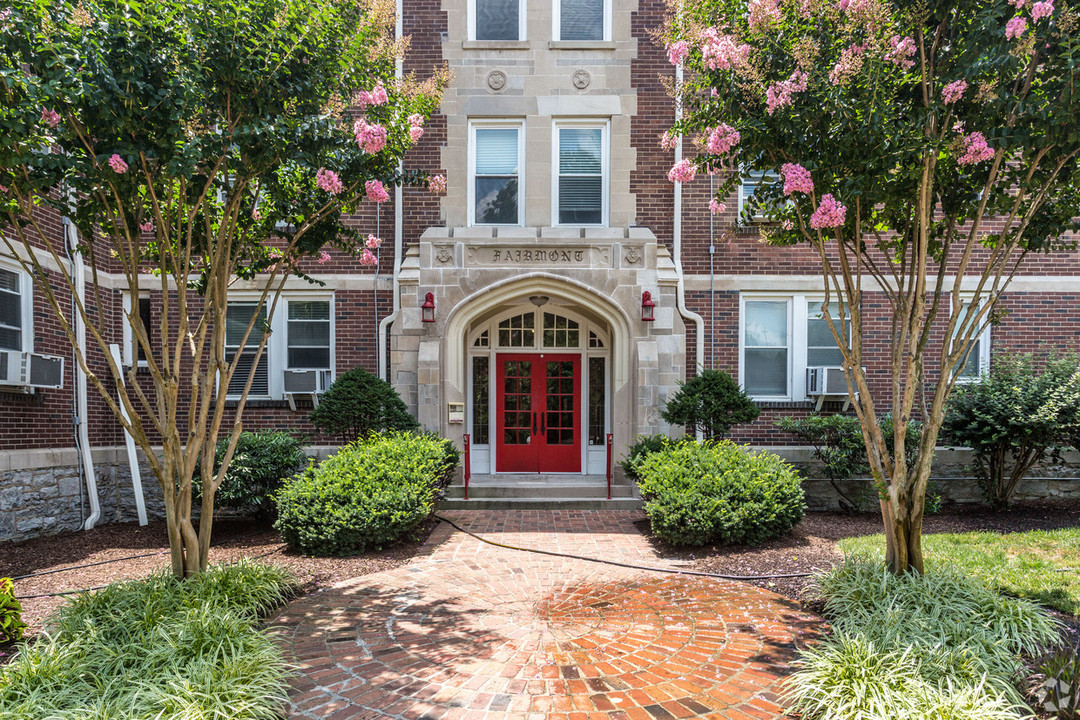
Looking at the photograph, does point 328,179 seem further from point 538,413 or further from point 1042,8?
point 538,413

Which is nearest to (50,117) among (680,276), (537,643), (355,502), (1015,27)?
(355,502)

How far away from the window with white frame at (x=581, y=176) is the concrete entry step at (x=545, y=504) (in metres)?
4.51

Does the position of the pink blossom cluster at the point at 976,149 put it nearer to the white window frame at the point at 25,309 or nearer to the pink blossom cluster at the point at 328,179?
the pink blossom cluster at the point at 328,179

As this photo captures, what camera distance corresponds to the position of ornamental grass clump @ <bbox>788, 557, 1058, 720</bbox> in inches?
121

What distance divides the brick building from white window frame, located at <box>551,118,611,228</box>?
27 millimetres

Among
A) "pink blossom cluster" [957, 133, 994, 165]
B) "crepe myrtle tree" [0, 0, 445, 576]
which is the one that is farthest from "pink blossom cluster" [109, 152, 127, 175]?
"pink blossom cluster" [957, 133, 994, 165]

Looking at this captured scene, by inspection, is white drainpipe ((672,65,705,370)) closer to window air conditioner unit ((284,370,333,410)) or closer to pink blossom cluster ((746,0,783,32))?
pink blossom cluster ((746,0,783,32))

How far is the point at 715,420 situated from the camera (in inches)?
340

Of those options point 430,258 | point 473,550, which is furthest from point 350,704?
point 430,258

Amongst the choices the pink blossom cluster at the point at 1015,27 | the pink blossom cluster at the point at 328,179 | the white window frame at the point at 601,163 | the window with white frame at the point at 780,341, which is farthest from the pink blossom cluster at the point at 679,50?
the window with white frame at the point at 780,341

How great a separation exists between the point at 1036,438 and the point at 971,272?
3.01 m

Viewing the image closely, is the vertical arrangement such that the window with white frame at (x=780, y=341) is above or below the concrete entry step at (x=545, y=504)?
above

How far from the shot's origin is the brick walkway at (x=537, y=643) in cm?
335

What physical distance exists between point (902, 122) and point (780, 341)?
20.4 ft
